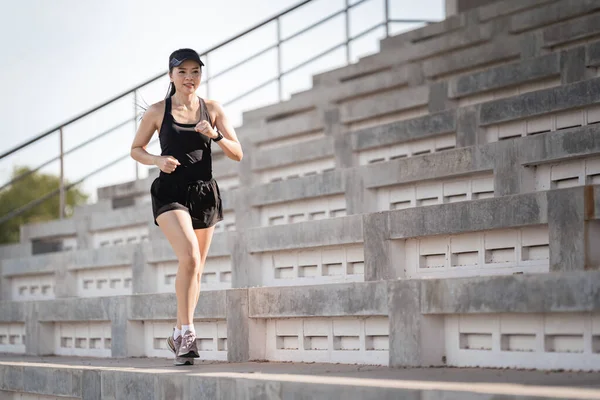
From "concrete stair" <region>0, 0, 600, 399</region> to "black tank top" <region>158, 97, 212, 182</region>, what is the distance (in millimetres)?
788

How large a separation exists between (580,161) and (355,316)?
1.53m

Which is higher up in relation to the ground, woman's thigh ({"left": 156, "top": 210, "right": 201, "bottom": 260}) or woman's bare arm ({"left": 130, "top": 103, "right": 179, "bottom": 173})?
woman's bare arm ({"left": 130, "top": 103, "right": 179, "bottom": 173})

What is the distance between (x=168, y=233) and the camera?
5633 millimetres

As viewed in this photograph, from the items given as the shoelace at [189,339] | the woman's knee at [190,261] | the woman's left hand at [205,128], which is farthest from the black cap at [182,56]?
the shoelace at [189,339]

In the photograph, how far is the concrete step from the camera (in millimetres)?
3818

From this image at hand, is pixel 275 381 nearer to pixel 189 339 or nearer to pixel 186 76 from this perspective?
pixel 189 339

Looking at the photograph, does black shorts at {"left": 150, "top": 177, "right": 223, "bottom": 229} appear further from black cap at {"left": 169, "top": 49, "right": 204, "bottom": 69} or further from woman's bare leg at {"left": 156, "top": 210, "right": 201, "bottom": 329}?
black cap at {"left": 169, "top": 49, "right": 204, "bottom": 69}

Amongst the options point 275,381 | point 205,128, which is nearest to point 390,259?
A: point 205,128

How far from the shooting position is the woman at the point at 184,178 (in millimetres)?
5613

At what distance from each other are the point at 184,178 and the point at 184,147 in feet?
0.53

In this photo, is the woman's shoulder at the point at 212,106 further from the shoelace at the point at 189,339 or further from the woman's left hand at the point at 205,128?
the shoelace at the point at 189,339

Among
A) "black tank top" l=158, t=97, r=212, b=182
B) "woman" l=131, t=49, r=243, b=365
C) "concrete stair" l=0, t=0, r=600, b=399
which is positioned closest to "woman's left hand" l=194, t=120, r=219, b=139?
"woman" l=131, t=49, r=243, b=365

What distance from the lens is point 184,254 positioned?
5570 millimetres

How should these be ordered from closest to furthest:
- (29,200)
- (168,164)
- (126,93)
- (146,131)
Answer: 1. (168,164)
2. (146,131)
3. (126,93)
4. (29,200)
